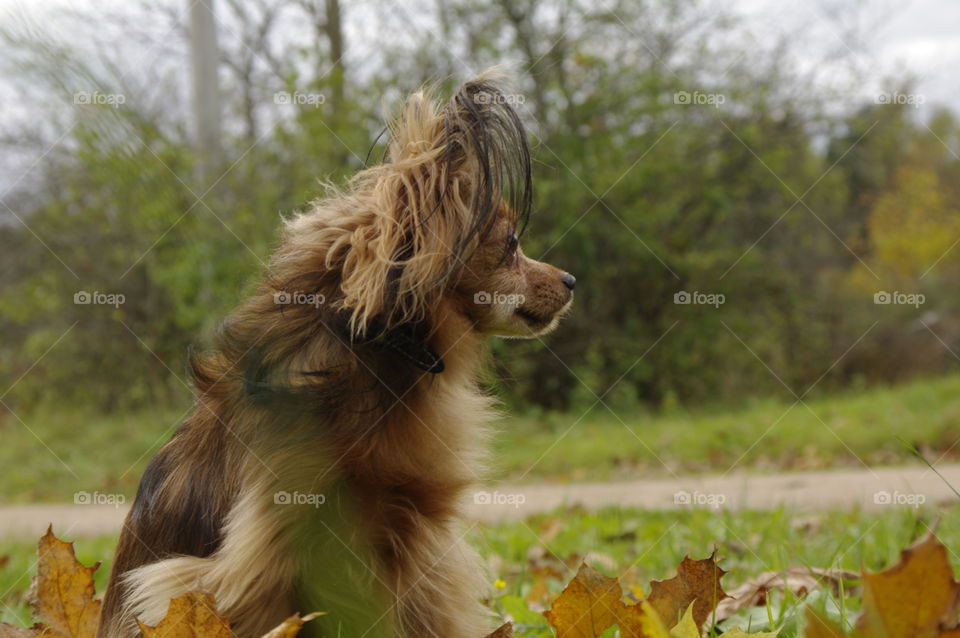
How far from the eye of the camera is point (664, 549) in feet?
14.7

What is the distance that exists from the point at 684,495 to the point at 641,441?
478 cm

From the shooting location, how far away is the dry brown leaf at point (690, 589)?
7.45ft

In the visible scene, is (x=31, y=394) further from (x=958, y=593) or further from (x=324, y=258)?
(x=958, y=593)

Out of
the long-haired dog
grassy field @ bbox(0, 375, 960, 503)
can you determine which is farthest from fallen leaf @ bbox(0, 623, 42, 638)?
grassy field @ bbox(0, 375, 960, 503)

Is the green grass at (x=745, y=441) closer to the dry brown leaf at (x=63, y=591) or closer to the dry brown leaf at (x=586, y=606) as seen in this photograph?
the dry brown leaf at (x=63, y=591)

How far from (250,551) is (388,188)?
1.23 meters

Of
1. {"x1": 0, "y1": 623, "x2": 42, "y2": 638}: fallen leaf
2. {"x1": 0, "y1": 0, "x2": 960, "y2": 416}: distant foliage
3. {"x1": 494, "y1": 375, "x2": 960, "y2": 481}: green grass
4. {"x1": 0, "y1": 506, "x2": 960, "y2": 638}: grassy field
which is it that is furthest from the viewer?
{"x1": 0, "y1": 0, "x2": 960, "y2": 416}: distant foliage

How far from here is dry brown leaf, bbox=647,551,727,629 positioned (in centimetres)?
227

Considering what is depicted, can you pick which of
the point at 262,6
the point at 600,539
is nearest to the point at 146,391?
the point at 262,6

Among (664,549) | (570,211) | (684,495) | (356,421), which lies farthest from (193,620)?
(570,211)

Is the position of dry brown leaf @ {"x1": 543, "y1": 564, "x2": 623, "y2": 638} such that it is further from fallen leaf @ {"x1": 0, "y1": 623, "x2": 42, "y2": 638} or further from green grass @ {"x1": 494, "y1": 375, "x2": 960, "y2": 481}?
green grass @ {"x1": 494, "y1": 375, "x2": 960, "y2": 481}

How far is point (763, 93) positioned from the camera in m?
14.5

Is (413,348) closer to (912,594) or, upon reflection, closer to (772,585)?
(772,585)

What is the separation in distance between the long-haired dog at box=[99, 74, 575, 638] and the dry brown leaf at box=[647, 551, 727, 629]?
2.54 ft
